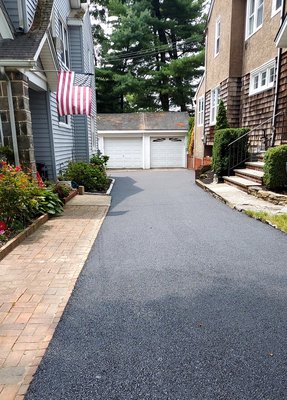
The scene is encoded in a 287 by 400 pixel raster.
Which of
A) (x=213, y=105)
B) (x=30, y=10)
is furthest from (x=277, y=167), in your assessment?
(x=213, y=105)

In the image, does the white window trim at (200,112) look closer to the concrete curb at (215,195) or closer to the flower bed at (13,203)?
the concrete curb at (215,195)

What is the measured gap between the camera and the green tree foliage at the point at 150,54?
27.1 m

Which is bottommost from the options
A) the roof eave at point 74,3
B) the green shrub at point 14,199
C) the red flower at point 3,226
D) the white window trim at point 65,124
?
the red flower at point 3,226

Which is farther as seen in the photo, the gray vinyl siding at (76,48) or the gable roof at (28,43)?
the gray vinyl siding at (76,48)

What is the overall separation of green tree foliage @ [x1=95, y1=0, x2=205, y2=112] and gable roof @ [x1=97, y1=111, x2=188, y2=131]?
5869mm

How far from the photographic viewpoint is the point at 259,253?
4332 mm

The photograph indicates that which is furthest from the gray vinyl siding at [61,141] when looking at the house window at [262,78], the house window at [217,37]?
the house window at [217,37]

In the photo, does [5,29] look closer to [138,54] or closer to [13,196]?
[13,196]

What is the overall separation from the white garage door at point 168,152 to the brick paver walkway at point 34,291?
1617 cm

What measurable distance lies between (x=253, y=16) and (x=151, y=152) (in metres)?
11.5

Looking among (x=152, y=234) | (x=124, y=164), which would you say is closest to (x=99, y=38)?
(x=124, y=164)

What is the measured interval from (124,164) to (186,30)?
647 inches

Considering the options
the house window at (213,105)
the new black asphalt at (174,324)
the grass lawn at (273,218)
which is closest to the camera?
the new black asphalt at (174,324)

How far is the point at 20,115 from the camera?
20.9ft
